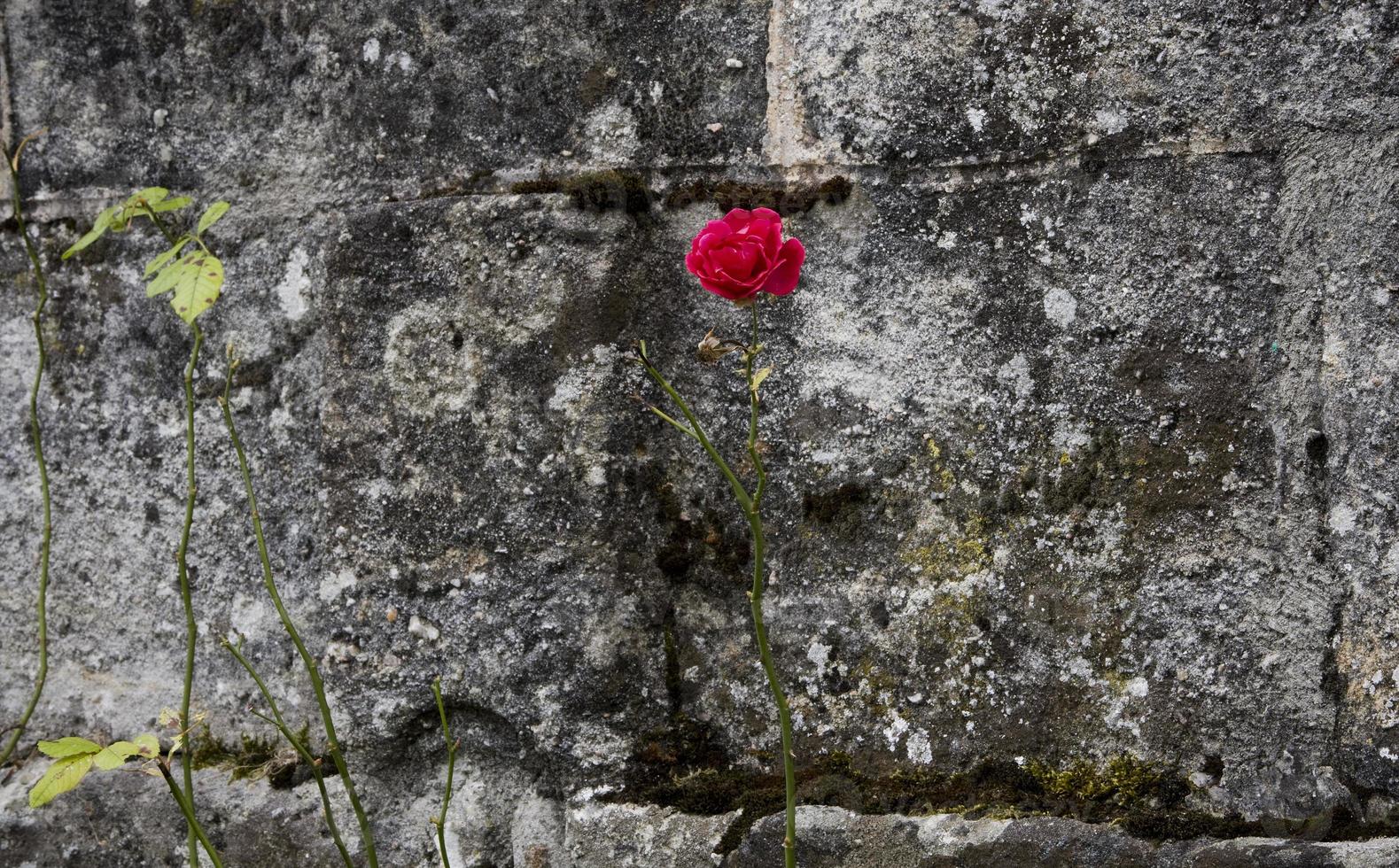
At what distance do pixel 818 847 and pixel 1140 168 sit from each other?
82cm

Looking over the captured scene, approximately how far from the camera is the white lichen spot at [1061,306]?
1290 mm

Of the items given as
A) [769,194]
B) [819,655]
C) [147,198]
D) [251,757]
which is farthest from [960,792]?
[147,198]

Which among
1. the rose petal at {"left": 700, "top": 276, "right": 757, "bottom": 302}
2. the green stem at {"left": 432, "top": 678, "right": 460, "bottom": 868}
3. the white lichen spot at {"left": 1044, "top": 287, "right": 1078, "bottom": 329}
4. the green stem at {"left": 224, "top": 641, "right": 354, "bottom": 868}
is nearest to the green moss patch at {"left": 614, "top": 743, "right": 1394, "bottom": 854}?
the green stem at {"left": 432, "top": 678, "right": 460, "bottom": 868}

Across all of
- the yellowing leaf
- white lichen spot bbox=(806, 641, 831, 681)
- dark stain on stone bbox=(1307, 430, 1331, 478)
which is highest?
the yellowing leaf

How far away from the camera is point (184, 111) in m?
1.62

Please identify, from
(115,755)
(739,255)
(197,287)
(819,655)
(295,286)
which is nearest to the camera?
(739,255)

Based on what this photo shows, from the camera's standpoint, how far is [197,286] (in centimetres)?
126

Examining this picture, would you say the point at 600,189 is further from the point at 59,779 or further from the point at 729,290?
the point at 59,779

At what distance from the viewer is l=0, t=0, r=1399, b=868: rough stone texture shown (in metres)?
1.22

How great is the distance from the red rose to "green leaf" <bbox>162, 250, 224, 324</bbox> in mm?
544

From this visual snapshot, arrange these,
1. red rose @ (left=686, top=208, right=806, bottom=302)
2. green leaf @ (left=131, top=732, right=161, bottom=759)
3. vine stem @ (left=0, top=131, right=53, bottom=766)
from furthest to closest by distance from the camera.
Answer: vine stem @ (left=0, top=131, right=53, bottom=766)
green leaf @ (left=131, top=732, right=161, bottom=759)
red rose @ (left=686, top=208, right=806, bottom=302)

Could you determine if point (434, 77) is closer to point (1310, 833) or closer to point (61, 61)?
point (61, 61)

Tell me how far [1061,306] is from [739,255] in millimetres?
441

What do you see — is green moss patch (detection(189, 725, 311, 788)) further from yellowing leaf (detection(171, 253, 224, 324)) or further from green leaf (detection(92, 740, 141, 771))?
yellowing leaf (detection(171, 253, 224, 324))
